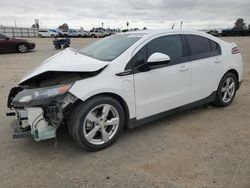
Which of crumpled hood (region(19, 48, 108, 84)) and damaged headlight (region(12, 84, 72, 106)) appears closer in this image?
damaged headlight (region(12, 84, 72, 106))

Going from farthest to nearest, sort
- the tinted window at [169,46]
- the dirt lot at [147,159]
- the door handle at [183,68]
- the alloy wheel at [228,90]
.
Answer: the alloy wheel at [228,90] → the door handle at [183,68] → the tinted window at [169,46] → the dirt lot at [147,159]

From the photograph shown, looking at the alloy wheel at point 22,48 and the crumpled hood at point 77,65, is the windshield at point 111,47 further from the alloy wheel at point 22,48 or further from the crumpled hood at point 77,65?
the alloy wheel at point 22,48

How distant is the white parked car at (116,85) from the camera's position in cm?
329

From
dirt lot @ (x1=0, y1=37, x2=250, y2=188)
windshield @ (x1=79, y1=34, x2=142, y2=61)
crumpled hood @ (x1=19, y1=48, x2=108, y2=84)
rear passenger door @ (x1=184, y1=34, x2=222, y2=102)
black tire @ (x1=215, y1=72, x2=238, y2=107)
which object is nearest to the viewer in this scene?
dirt lot @ (x1=0, y1=37, x2=250, y2=188)

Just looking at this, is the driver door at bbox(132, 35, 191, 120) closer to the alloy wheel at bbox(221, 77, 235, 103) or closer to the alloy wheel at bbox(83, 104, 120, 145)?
the alloy wheel at bbox(83, 104, 120, 145)

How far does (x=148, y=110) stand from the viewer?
3949mm

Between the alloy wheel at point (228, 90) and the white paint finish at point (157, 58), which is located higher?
the white paint finish at point (157, 58)

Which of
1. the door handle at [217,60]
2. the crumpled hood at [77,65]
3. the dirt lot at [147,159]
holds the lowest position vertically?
the dirt lot at [147,159]

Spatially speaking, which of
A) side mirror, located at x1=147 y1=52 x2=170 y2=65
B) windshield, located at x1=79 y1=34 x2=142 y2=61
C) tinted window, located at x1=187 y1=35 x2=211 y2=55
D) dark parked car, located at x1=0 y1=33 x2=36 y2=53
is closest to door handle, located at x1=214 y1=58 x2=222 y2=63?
tinted window, located at x1=187 y1=35 x2=211 y2=55

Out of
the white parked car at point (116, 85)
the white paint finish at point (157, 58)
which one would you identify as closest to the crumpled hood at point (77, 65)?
the white parked car at point (116, 85)

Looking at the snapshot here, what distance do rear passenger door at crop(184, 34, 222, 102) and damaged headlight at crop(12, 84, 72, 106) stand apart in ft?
7.46

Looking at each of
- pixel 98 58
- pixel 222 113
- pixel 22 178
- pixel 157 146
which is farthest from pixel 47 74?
pixel 222 113

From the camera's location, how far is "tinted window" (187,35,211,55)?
452cm

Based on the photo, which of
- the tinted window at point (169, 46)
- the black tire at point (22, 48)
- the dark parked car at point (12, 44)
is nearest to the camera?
the tinted window at point (169, 46)
